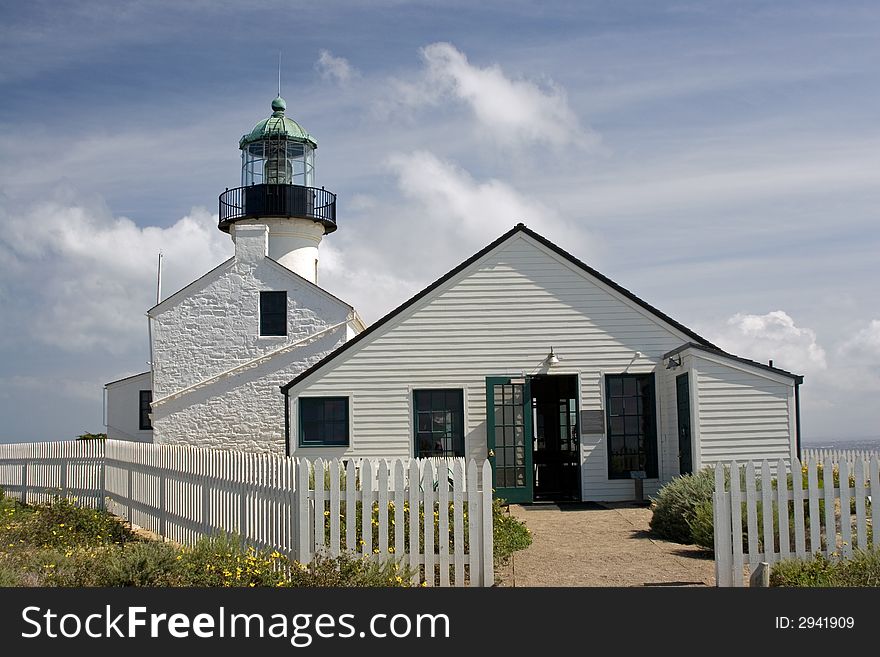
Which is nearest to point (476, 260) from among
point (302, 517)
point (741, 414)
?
point (741, 414)

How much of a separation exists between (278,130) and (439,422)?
14429 millimetres

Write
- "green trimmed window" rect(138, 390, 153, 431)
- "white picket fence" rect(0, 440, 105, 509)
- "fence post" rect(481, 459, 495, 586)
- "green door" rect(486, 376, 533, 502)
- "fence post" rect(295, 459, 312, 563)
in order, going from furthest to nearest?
1. "green trimmed window" rect(138, 390, 153, 431)
2. "white picket fence" rect(0, 440, 105, 509)
3. "green door" rect(486, 376, 533, 502)
4. "fence post" rect(295, 459, 312, 563)
5. "fence post" rect(481, 459, 495, 586)

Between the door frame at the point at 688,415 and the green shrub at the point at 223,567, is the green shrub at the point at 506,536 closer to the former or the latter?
the green shrub at the point at 223,567

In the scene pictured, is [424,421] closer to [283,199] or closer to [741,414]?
[741,414]

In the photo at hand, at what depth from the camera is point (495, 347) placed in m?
17.6

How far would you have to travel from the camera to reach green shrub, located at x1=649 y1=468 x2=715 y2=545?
39.5ft

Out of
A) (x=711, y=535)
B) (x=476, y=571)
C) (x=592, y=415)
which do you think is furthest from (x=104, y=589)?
(x=592, y=415)

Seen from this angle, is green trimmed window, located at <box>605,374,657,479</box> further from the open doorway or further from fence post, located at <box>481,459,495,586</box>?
fence post, located at <box>481,459,495,586</box>

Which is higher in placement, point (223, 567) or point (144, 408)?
point (144, 408)

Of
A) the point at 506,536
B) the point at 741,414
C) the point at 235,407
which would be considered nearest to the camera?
the point at 506,536

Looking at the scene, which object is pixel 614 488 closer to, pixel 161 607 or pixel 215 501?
pixel 215 501

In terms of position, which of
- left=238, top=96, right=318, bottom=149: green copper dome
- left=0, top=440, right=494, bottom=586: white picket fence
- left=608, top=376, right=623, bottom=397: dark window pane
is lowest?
left=0, top=440, right=494, bottom=586: white picket fence

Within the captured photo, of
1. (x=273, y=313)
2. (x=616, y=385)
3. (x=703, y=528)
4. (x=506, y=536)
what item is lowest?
(x=506, y=536)

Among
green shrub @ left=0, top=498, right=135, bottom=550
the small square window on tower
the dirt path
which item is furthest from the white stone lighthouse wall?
the dirt path
